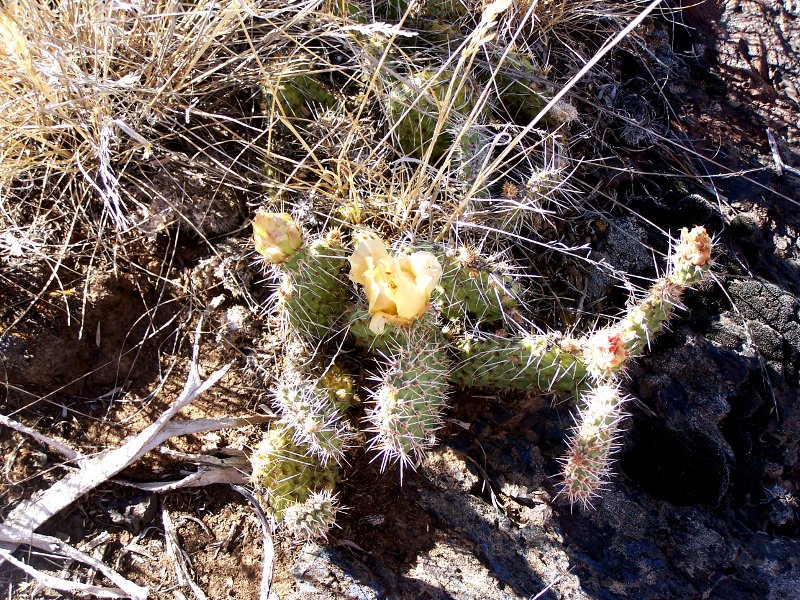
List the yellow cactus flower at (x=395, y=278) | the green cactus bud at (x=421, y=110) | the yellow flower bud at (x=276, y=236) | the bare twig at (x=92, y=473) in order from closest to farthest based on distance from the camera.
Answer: the yellow cactus flower at (x=395, y=278)
the yellow flower bud at (x=276, y=236)
the bare twig at (x=92, y=473)
the green cactus bud at (x=421, y=110)

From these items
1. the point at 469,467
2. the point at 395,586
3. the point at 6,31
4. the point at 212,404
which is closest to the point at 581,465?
the point at 469,467

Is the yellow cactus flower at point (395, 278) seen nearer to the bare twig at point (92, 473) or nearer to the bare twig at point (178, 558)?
the bare twig at point (92, 473)

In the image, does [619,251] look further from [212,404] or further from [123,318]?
[123,318]

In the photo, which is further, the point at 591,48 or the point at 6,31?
the point at 591,48

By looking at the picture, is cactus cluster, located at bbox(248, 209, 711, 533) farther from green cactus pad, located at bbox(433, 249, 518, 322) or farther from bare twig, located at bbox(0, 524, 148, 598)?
bare twig, located at bbox(0, 524, 148, 598)

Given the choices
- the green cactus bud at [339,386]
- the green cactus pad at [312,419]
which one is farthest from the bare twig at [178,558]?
the green cactus bud at [339,386]

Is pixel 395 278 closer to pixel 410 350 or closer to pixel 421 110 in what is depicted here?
pixel 410 350

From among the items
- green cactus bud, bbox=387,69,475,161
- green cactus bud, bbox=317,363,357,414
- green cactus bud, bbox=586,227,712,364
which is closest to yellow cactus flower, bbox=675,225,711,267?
green cactus bud, bbox=586,227,712,364
